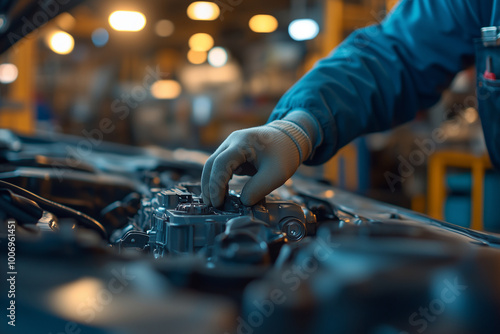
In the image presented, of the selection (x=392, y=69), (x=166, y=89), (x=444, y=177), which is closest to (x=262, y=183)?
(x=392, y=69)

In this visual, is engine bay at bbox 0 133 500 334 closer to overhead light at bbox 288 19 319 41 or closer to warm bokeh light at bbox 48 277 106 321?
warm bokeh light at bbox 48 277 106 321

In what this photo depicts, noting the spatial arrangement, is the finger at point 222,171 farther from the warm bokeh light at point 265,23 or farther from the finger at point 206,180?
the warm bokeh light at point 265,23

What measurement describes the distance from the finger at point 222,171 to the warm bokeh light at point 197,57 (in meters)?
8.45

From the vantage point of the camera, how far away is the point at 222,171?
97 centimetres

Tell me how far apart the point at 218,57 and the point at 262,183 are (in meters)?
7.46

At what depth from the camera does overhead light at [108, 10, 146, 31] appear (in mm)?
3758

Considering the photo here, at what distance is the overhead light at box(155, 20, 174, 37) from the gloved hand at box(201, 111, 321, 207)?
7642 mm

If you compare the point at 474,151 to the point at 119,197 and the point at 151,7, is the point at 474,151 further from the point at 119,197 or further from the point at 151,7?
the point at 151,7

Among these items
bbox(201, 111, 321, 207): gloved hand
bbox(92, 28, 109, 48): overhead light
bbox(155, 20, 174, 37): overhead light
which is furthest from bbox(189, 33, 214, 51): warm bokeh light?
bbox(201, 111, 321, 207): gloved hand

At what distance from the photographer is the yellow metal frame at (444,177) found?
3295mm

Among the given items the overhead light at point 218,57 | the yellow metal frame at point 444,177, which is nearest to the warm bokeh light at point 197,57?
the overhead light at point 218,57

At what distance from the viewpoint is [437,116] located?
16.6 feet

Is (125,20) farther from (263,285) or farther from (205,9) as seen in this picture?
(263,285)

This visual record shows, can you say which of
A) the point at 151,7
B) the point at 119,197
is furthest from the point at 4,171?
the point at 151,7
